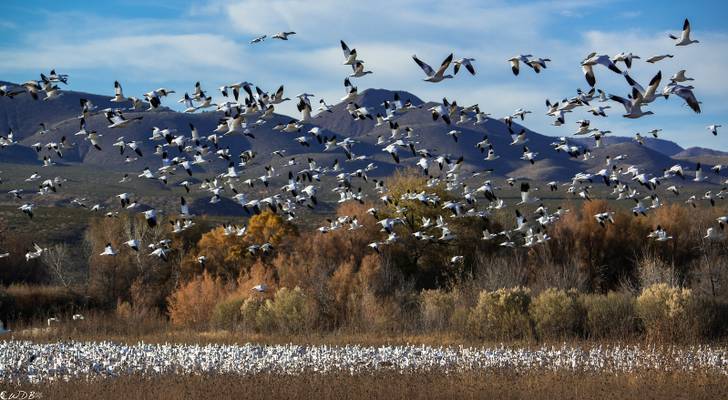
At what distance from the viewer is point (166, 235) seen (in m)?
71.0

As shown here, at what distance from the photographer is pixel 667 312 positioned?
34781 mm

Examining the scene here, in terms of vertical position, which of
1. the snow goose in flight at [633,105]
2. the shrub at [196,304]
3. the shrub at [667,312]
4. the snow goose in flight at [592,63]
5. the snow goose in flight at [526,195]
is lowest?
the shrub at [196,304]

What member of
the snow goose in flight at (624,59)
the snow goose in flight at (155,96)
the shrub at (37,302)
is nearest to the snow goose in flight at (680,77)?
the snow goose in flight at (624,59)

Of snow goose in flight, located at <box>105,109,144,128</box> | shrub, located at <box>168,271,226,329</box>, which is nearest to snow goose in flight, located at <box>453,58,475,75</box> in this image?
snow goose in flight, located at <box>105,109,144,128</box>

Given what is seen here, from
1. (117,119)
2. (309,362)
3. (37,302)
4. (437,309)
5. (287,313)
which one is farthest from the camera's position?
(37,302)

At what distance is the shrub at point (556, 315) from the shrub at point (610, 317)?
56cm

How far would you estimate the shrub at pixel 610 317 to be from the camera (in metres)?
36.1

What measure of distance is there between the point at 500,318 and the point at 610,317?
431 centimetres

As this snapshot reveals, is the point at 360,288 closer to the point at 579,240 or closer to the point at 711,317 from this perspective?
the point at 711,317

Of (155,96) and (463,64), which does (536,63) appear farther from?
(155,96)

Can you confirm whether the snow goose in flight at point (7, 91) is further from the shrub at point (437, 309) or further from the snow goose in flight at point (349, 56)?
the shrub at point (437, 309)

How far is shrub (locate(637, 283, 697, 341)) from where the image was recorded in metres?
34.0

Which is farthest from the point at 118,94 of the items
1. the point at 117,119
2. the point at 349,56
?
the point at 349,56

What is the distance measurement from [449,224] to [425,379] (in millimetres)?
41733
